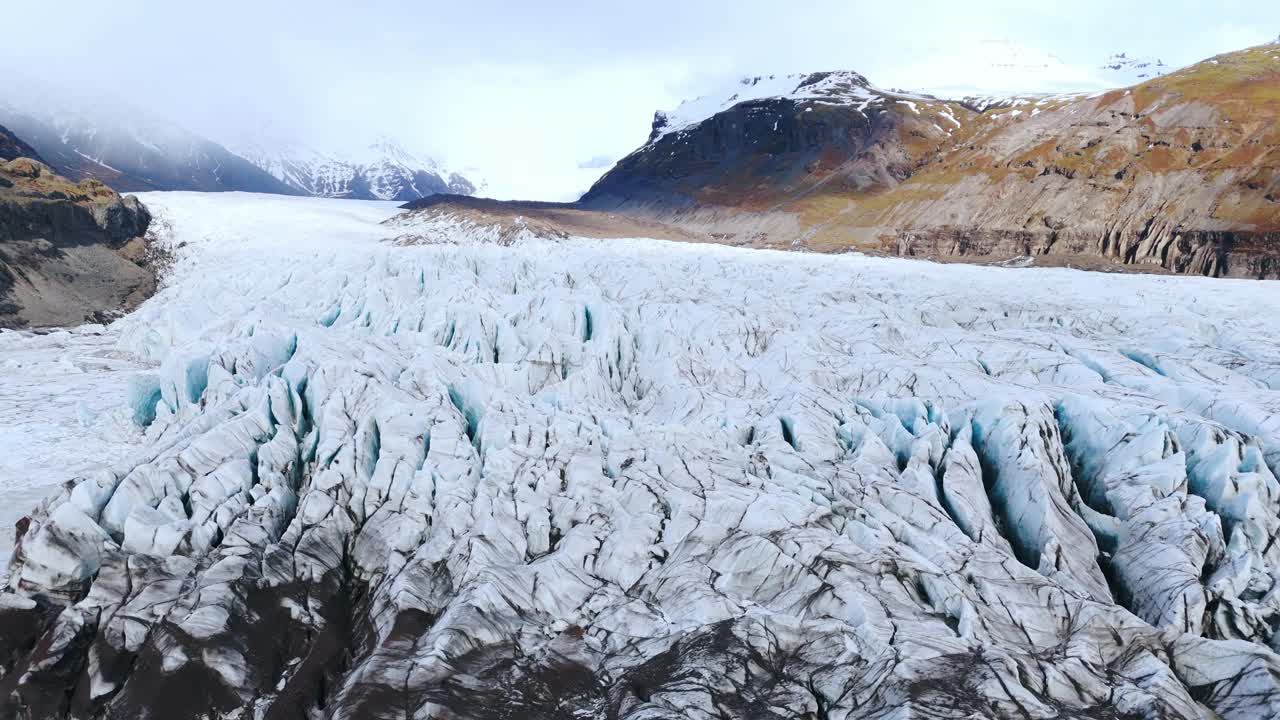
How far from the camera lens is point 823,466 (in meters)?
11.2

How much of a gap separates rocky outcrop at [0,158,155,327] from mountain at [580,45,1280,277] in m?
Result: 57.0

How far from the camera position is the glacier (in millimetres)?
7738

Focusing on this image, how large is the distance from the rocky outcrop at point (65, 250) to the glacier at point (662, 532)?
59.9 feet

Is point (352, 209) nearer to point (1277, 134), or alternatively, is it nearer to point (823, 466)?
point (823, 466)

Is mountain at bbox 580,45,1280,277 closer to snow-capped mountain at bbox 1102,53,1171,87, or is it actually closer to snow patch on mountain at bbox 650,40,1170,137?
snow patch on mountain at bbox 650,40,1170,137

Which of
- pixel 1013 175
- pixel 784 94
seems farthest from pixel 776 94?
pixel 1013 175

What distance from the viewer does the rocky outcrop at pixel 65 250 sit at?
29047 millimetres

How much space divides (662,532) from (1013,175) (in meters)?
71.5

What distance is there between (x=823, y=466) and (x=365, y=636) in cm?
788

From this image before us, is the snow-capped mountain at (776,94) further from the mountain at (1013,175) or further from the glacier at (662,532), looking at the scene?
the glacier at (662,532)

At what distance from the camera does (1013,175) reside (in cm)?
6550

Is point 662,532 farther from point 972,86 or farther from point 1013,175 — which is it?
point 972,86

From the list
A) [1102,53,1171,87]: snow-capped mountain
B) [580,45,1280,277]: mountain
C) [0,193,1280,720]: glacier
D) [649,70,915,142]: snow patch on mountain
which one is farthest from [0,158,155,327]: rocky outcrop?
[1102,53,1171,87]: snow-capped mountain

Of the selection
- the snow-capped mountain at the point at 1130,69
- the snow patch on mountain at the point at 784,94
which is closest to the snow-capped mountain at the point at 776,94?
the snow patch on mountain at the point at 784,94
